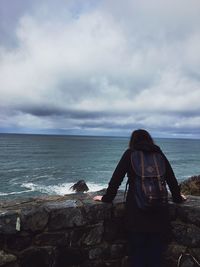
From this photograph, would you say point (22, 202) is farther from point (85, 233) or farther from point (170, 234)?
point (170, 234)

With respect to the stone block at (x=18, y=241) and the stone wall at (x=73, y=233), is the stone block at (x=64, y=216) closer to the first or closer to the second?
the stone wall at (x=73, y=233)

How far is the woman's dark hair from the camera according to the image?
349 cm

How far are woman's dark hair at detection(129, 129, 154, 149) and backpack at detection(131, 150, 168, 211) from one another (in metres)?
0.16

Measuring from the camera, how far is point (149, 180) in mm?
3229

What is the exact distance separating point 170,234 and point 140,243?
2.39 ft

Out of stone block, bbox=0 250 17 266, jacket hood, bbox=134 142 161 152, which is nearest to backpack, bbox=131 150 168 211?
jacket hood, bbox=134 142 161 152

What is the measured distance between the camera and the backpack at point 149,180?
10.4 feet

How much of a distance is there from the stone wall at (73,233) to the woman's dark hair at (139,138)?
89 cm

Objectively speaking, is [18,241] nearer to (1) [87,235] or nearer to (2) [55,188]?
(1) [87,235]

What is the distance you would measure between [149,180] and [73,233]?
123 centimetres

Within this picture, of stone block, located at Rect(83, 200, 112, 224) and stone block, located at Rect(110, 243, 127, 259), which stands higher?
stone block, located at Rect(83, 200, 112, 224)

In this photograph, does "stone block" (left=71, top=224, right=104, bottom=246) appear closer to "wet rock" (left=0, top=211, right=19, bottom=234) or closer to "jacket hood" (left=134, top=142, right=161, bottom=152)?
"wet rock" (left=0, top=211, right=19, bottom=234)

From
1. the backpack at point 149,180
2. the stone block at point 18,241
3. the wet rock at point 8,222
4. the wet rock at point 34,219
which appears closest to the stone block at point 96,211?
the wet rock at point 34,219

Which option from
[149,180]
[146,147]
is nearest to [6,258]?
[149,180]
